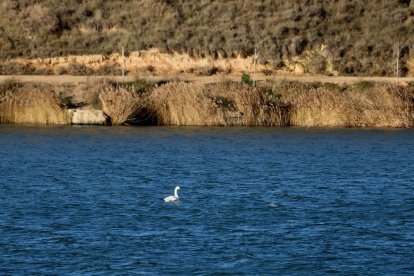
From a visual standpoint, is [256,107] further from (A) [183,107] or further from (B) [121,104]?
(B) [121,104]

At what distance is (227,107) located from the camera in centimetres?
4428

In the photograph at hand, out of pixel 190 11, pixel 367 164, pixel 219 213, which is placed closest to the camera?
pixel 219 213

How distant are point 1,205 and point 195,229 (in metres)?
5.35

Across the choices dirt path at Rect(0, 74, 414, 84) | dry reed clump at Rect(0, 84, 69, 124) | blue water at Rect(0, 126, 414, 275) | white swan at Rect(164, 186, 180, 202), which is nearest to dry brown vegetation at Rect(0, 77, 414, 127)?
dry reed clump at Rect(0, 84, 69, 124)

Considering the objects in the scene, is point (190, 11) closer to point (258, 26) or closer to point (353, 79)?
point (258, 26)

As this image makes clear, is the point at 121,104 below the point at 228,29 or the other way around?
below

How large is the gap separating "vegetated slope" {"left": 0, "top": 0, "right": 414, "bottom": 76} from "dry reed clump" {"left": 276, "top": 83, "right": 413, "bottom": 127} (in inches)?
514

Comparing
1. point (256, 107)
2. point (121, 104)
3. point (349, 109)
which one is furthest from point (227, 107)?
point (349, 109)

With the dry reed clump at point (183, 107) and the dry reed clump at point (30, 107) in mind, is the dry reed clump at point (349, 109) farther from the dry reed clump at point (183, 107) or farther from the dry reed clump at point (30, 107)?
the dry reed clump at point (30, 107)

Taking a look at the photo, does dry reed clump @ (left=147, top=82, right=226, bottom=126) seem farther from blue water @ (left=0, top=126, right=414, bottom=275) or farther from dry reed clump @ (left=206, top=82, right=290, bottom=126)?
blue water @ (left=0, top=126, right=414, bottom=275)

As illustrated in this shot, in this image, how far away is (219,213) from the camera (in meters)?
24.9

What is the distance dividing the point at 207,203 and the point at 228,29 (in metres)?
35.4

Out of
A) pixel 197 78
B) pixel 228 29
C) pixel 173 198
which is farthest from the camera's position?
pixel 228 29

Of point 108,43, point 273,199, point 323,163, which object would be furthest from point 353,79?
point 273,199
